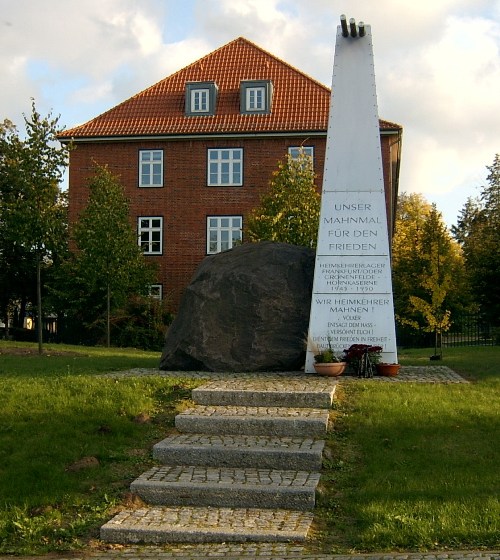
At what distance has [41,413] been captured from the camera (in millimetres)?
10312

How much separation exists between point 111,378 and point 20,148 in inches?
384

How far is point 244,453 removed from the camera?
9016mm

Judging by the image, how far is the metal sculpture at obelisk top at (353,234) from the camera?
15.3 metres

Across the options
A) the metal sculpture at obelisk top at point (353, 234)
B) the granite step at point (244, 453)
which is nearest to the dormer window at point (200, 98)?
the metal sculpture at obelisk top at point (353, 234)

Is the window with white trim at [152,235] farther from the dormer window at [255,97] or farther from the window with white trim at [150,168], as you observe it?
the dormer window at [255,97]

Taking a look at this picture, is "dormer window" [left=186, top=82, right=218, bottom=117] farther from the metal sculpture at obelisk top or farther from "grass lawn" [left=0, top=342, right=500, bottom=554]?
"grass lawn" [left=0, top=342, right=500, bottom=554]

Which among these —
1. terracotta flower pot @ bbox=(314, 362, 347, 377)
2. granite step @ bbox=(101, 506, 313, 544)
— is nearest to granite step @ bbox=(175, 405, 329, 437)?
granite step @ bbox=(101, 506, 313, 544)

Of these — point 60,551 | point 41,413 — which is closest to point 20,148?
point 41,413

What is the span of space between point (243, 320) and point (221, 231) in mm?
23957

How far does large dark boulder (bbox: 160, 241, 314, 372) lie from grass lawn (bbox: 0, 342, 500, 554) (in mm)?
2827

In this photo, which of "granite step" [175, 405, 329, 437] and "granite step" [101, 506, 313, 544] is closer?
"granite step" [101, 506, 313, 544]

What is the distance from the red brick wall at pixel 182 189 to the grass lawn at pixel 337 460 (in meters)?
26.6

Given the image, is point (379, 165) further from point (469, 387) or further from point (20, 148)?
point (20, 148)

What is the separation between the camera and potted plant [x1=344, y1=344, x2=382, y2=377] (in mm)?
14328
